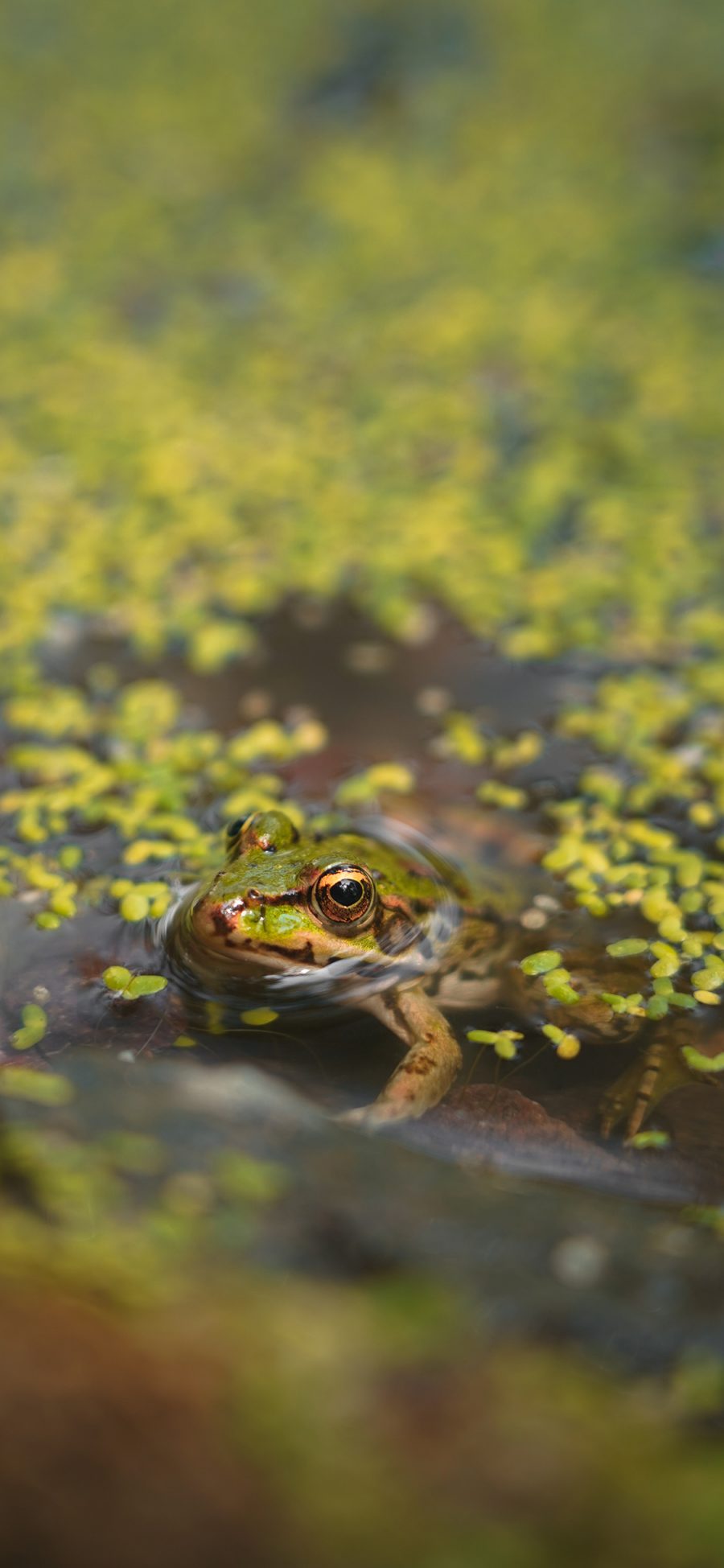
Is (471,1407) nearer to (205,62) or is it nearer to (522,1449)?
(522,1449)

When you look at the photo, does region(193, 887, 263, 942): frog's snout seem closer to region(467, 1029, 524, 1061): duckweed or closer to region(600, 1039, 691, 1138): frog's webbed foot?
region(467, 1029, 524, 1061): duckweed

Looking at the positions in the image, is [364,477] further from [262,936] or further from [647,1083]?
[647,1083]

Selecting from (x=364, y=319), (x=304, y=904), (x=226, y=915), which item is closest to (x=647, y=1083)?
(x=304, y=904)

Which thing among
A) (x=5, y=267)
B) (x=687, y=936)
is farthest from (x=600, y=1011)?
(x=5, y=267)

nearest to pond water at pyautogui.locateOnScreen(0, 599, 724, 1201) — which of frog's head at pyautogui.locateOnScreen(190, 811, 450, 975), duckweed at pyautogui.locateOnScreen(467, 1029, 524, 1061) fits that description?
duckweed at pyautogui.locateOnScreen(467, 1029, 524, 1061)

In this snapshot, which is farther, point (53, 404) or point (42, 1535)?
point (53, 404)

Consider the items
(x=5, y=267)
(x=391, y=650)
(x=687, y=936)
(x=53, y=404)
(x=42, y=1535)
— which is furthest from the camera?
(x=5, y=267)
